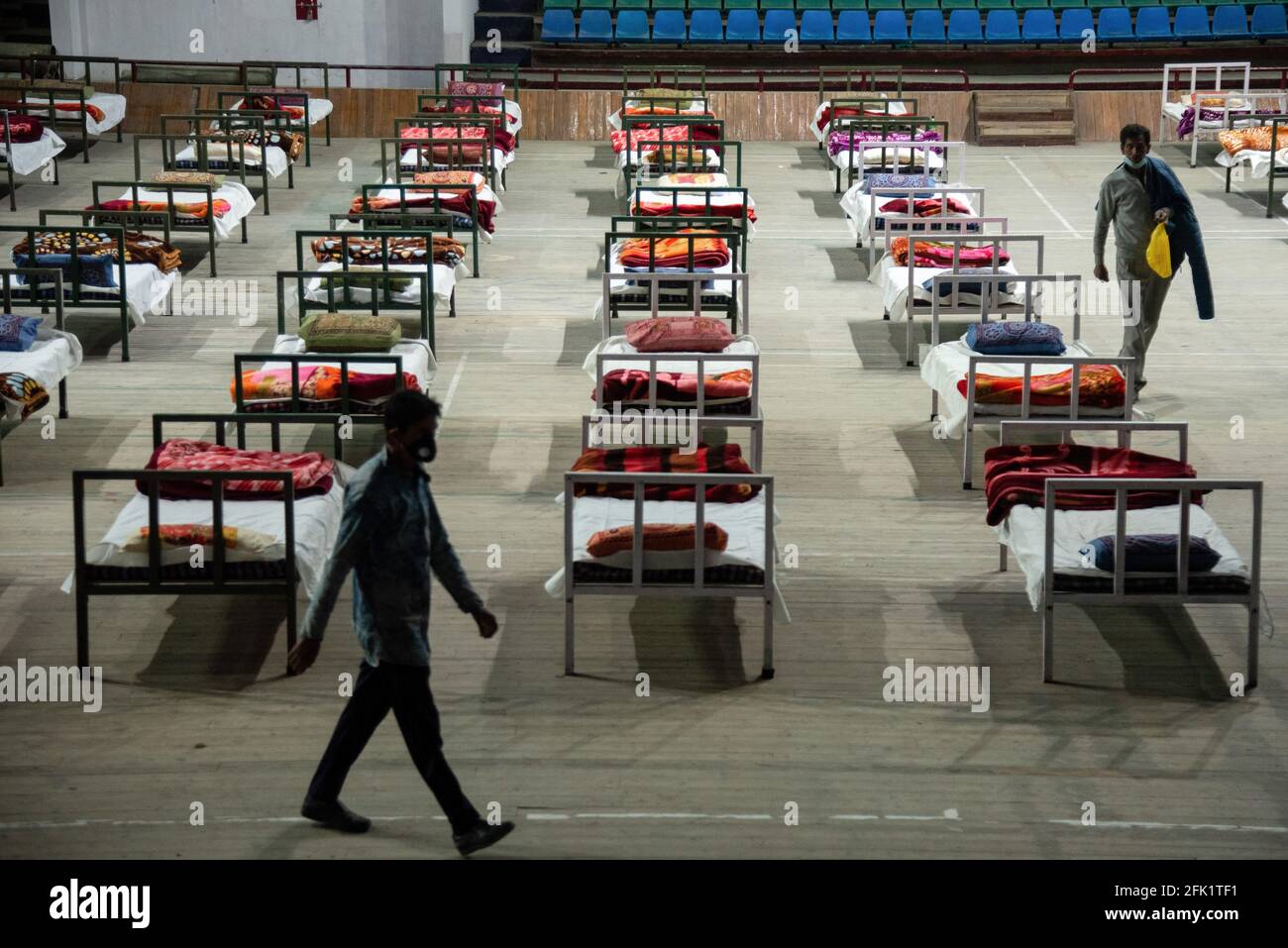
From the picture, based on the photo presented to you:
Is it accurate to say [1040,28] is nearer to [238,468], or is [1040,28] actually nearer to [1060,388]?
[1060,388]

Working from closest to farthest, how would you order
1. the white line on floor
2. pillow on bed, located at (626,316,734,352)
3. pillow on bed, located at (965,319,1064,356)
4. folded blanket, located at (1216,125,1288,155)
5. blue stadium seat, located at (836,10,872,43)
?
1. pillow on bed, located at (965,319,1064,356)
2. pillow on bed, located at (626,316,734,352)
3. the white line on floor
4. folded blanket, located at (1216,125,1288,155)
5. blue stadium seat, located at (836,10,872,43)

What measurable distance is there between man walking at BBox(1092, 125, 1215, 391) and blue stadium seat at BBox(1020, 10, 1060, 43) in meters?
10.9

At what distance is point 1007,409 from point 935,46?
39.8ft

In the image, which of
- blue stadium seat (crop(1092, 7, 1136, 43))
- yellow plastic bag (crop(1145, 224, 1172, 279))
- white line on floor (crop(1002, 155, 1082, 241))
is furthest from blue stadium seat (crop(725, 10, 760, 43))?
yellow plastic bag (crop(1145, 224, 1172, 279))

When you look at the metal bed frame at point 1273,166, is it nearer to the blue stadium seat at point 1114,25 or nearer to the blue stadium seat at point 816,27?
the blue stadium seat at point 1114,25

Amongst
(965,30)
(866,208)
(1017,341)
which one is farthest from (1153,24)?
(1017,341)

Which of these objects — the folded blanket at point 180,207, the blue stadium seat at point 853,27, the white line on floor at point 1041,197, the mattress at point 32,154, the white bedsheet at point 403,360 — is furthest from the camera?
the blue stadium seat at point 853,27

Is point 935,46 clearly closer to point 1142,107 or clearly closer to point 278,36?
point 1142,107

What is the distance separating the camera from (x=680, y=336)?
804cm

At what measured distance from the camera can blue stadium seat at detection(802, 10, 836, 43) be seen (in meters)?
19.0

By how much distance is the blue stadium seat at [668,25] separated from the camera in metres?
19.1

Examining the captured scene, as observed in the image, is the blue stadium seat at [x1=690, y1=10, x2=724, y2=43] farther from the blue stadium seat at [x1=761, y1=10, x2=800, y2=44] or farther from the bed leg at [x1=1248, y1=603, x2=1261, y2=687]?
the bed leg at [x1=1248, y1=603, x2=1261, y2=687]

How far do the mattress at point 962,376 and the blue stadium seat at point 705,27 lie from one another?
11.4m

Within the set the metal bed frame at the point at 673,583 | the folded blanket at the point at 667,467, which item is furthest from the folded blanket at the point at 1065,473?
the metal bed frame at the point at 673,583
